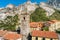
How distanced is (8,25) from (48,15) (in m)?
21.0

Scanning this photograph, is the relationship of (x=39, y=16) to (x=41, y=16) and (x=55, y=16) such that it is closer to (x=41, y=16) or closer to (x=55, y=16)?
(x=41, y=16)

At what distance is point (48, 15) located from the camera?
2803 inches

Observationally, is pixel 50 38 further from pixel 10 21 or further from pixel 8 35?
pixel 10 21

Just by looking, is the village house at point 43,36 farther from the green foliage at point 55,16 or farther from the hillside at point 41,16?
the green foliage at point 55,16

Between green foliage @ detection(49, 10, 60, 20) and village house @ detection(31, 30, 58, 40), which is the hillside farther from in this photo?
village house @ detection(31, 30, 58, 40)

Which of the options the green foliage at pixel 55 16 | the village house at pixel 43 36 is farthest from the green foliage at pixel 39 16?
the village house at pixel 43 36

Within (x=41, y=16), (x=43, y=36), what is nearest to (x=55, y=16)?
(x=41, y=16)

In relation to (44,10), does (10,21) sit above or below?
below

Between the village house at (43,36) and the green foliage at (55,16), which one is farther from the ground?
the green foliage at (55,16)

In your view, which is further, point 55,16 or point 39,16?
point 55,16

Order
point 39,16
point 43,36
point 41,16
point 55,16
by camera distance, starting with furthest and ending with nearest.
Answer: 1. point 55,16
2. point 39,16
3. point 41,16
4. point 43,36

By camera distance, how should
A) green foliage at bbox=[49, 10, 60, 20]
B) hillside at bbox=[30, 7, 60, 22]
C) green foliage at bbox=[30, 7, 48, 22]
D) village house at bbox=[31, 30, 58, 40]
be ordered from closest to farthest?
village house at bbox=[31, 30, 58, 40], green foliage at bbox=[30, 7, 48, 22], hillside at bbox=[30, 7, 60, 22], green foliage at bbox=[49, 10, 60, 20]

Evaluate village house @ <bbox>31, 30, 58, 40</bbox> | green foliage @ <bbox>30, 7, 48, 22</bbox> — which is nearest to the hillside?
green foliage @ <bbox>30, 7, 48, 22</bbox>

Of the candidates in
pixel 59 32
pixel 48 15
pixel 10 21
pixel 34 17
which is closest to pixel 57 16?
pixel 48 15
